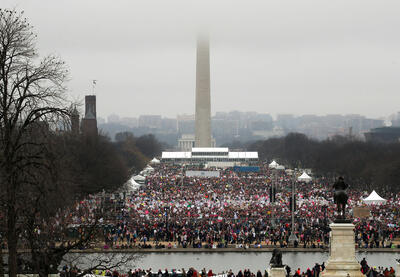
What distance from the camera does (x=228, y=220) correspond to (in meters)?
63.4

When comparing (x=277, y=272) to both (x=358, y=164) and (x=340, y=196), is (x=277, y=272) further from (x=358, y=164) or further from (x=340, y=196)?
(x=358, y=164)

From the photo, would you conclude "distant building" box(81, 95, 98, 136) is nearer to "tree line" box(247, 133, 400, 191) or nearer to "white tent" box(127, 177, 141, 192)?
"tree line" box(247, 133, 400, 191)

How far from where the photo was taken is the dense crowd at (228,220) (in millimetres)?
56156

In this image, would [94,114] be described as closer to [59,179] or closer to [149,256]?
[149,256]

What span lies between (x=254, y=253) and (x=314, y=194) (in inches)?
1149

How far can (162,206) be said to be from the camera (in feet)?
233

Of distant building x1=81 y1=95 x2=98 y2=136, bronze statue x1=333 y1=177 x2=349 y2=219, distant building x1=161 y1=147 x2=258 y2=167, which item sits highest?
distant building x1=81 y1=95 x2=98 y2=136

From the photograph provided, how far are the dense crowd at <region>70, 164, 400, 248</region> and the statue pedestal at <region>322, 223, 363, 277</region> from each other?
936 inches

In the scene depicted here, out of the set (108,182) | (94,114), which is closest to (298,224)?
(108,182)

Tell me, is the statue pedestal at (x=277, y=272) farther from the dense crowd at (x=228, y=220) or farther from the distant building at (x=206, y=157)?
the distant building at (x=206, y=157)

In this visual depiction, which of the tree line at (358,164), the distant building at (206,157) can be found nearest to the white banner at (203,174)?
the tree line at (358,164)

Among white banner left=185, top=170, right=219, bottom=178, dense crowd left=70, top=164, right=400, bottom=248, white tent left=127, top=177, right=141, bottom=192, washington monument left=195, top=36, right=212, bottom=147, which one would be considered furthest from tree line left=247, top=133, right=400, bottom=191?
white tent left=127, top=177, right=141, bottom=192

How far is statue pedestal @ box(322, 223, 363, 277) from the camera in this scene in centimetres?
2566

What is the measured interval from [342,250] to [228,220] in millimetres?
37855
